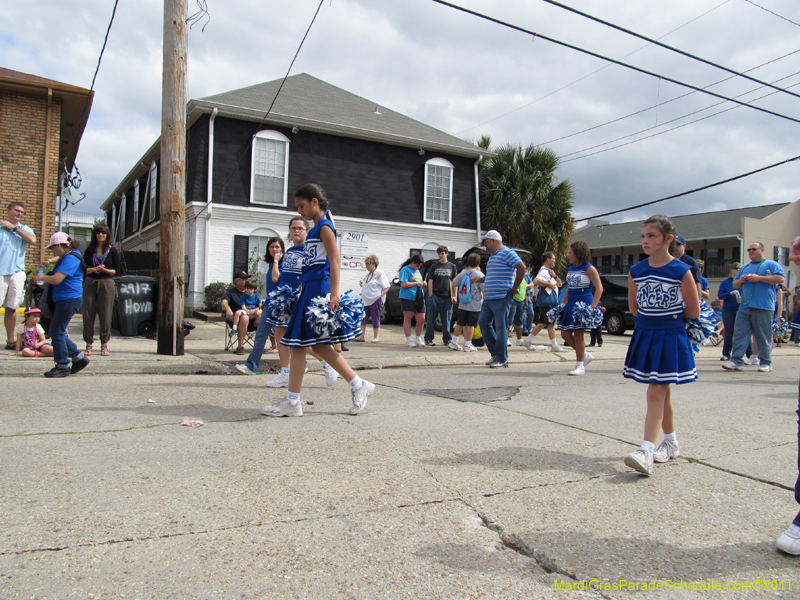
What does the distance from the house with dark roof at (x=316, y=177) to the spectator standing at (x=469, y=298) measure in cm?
977

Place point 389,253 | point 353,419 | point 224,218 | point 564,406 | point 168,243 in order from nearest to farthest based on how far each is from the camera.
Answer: point 353,419 → point 564,406 → point 168,243 → point 224,218 → point 389,253

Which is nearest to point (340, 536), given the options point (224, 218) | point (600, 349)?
point (600, 349)

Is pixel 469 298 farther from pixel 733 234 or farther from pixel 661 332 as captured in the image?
pixel 733 234

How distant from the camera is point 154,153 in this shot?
23516 mm

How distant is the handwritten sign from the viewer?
20.8 m

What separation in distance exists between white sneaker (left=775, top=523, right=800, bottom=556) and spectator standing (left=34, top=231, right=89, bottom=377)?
6.30 m

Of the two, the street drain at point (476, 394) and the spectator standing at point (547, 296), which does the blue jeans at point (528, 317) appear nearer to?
the spectator standing at point (547, 296)

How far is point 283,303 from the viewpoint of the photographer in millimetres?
5215

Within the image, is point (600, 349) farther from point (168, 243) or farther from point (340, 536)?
point (340, 536)

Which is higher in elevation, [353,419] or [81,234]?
[81,234]

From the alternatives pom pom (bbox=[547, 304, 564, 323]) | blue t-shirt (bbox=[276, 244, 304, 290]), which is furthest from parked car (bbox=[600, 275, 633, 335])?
blue t-shirt (bbox=[276, 244, 304, 290])

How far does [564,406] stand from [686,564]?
3.27m

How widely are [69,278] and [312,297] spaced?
128 inches

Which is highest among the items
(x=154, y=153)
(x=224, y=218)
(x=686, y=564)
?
(x=154, y=153)
